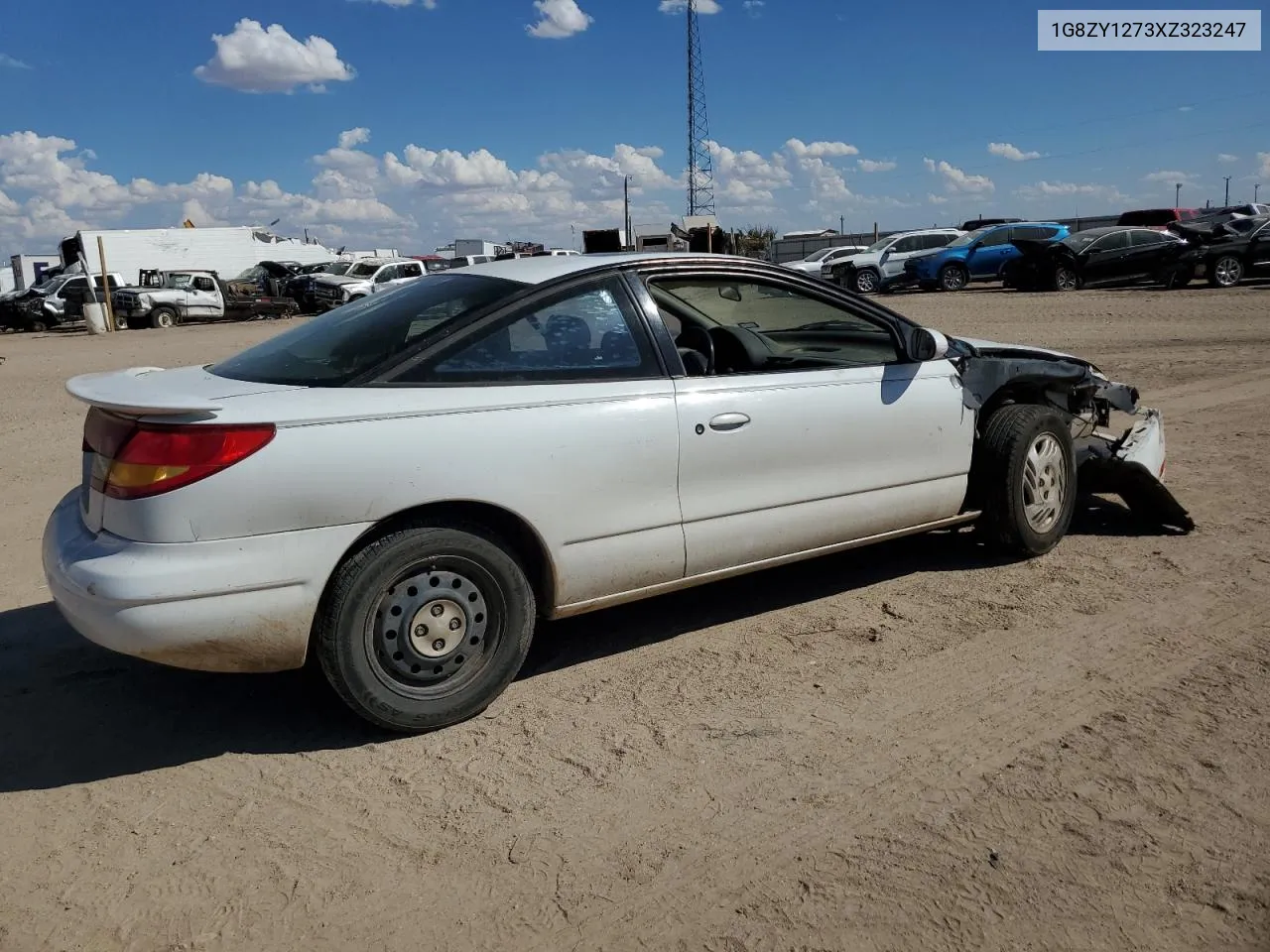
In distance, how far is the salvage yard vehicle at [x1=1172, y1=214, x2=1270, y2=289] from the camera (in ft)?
71.5

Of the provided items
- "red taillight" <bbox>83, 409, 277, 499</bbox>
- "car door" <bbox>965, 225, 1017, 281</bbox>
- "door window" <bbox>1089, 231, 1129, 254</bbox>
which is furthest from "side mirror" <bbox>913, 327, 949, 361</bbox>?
"car door" <bbox>965, 225, 1017, 281</bbox>

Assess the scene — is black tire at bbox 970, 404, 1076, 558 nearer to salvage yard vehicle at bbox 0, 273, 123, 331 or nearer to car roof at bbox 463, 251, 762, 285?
car roof at bbox 463, 251, 762, 285

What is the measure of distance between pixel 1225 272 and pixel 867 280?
815 centimetres

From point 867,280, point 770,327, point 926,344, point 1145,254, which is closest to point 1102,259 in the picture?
point 1145,254

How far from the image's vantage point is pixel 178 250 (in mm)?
41281

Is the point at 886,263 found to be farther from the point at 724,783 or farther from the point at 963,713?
the point at 724,783

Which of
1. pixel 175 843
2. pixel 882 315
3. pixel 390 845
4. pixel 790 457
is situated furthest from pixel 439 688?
pixel 882 315

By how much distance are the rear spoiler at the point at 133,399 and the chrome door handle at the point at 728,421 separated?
1.77 metres

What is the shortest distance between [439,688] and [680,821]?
100 centimetres

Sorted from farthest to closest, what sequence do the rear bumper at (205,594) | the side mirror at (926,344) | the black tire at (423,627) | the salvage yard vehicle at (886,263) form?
the salvage yard vehicle at (886,263), the side mirror at (926,344), the black tire at (423,627), the rear bumper at (205,594)

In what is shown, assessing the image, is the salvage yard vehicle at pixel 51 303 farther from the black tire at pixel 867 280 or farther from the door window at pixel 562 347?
the door window at pixel 562 347

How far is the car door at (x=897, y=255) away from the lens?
87.4 feet

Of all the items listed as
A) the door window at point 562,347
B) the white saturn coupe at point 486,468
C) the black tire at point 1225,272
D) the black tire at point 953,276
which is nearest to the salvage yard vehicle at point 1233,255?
the black tire at point 1225,272

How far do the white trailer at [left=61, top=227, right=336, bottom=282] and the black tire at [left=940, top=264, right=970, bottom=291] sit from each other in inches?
1070
